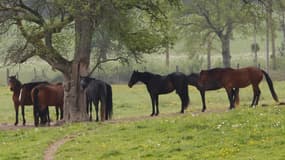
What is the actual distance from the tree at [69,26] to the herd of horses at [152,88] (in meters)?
0.67

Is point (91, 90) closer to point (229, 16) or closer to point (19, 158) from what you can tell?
point (19, 158)

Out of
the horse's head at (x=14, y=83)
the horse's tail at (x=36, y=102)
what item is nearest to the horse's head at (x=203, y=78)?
the horse's tail at (x=36, y=102)

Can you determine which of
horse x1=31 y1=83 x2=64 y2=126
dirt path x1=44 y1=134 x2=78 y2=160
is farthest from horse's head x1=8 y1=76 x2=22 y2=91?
dirt path x1=44 y1=134 x2=78 y2=160

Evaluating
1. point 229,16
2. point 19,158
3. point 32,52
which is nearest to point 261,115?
point 19,158

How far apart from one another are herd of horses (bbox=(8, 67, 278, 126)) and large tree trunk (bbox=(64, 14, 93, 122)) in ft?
1.09

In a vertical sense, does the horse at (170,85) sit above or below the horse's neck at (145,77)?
below

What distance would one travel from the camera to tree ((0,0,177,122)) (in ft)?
87.1

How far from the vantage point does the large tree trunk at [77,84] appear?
29.1 meters

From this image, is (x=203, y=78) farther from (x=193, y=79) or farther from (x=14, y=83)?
(x=14, y=83)

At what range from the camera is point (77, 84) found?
2969 cm

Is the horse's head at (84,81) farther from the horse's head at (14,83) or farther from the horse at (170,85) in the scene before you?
the horse at (170,85)

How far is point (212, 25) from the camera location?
71062 millimetres

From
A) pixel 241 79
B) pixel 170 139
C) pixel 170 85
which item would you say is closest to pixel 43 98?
pixel 170 85

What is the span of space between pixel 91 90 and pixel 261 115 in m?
9.01
